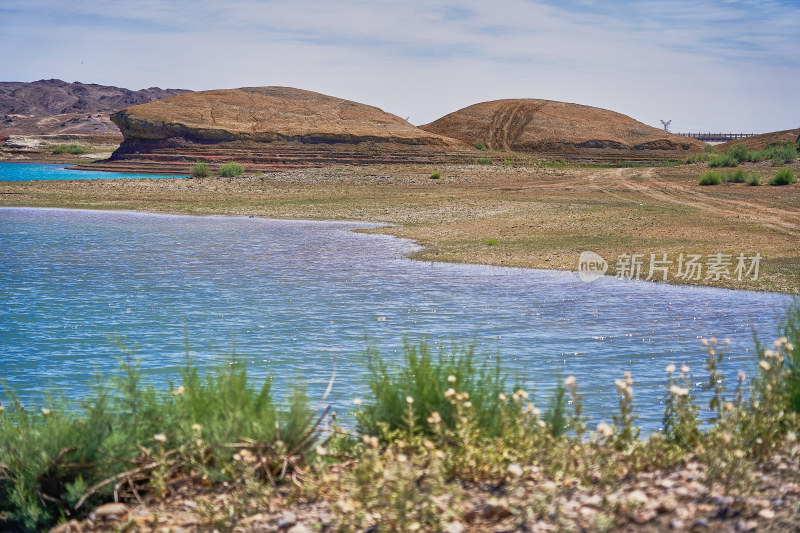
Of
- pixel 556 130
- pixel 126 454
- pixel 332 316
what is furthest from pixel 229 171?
pixel 556 130

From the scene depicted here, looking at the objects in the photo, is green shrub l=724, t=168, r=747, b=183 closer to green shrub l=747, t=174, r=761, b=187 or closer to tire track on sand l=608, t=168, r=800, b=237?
green shrub l=747, t=174, r=761, b=187

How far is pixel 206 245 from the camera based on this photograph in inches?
804

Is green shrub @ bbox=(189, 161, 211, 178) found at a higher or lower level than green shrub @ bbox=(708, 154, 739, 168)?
lower

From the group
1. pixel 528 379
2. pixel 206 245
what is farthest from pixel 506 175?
pixel 528 379

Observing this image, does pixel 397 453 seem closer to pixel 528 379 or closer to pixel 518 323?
pixel 528 379

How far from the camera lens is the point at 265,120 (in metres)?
79.6

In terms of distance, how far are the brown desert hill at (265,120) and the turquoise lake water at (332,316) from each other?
55.8 metres

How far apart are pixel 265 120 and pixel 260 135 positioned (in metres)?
6.36

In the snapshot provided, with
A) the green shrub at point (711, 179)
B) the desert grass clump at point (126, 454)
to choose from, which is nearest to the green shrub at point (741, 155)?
the green shrub at point (711, 179)

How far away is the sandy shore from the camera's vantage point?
1775 cm

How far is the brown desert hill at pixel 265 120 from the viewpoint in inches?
2908

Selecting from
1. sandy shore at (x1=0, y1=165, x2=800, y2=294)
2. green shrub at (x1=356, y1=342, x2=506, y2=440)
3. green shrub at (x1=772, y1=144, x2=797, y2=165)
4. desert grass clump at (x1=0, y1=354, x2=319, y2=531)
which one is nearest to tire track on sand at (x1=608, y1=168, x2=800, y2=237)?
sandy shore at (x1=0, y1=165, x2=800, y2=294)

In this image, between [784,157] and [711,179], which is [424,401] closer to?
[711,179]

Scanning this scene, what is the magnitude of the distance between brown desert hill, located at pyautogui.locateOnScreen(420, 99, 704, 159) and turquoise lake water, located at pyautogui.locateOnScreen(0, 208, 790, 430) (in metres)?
68.5
